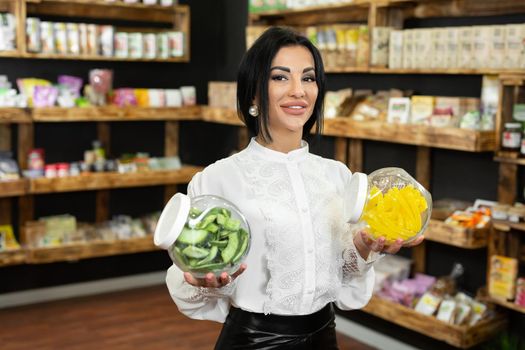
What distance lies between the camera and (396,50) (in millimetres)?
3969

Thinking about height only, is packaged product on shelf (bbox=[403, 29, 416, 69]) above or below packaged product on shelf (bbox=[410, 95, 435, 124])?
above

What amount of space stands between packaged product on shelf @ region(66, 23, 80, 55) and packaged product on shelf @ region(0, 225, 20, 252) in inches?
53.1

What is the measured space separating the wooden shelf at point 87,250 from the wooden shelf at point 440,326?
82.0 inches

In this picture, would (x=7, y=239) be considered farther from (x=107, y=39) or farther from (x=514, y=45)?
(x=514, y=45)

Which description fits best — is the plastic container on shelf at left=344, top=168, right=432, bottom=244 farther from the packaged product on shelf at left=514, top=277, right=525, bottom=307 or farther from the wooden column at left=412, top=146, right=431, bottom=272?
the wooden column at left=412, top=146, right=431, bottom=272

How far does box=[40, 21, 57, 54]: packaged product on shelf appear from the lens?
4797mm

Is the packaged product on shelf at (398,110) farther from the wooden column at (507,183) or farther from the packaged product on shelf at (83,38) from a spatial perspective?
the packaged product on shelf at (83,38)

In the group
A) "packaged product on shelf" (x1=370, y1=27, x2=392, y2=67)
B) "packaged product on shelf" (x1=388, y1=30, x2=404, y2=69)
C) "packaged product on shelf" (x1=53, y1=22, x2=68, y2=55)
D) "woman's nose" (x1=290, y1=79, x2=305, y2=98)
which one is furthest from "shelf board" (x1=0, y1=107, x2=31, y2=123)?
"woman's nose" (x1=290, y1=79, x2=305, y2=98)

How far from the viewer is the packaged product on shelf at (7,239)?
4824 millimetres

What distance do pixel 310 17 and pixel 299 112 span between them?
127 inches

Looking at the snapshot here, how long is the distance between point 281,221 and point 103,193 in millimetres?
3883

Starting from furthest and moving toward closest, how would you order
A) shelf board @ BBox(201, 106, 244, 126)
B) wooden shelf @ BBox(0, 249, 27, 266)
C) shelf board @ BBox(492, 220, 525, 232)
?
shelf board @ BBox(201, 106, 244, 126) → wooden shelf @ BBox(0, 249, 27, 266) → shelf board @ BBox(492, 220, 525, 232)

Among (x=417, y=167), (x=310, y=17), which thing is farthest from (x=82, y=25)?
(x=417, y=167)

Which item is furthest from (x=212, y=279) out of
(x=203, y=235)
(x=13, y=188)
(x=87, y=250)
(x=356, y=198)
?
(x=87, y=250)
